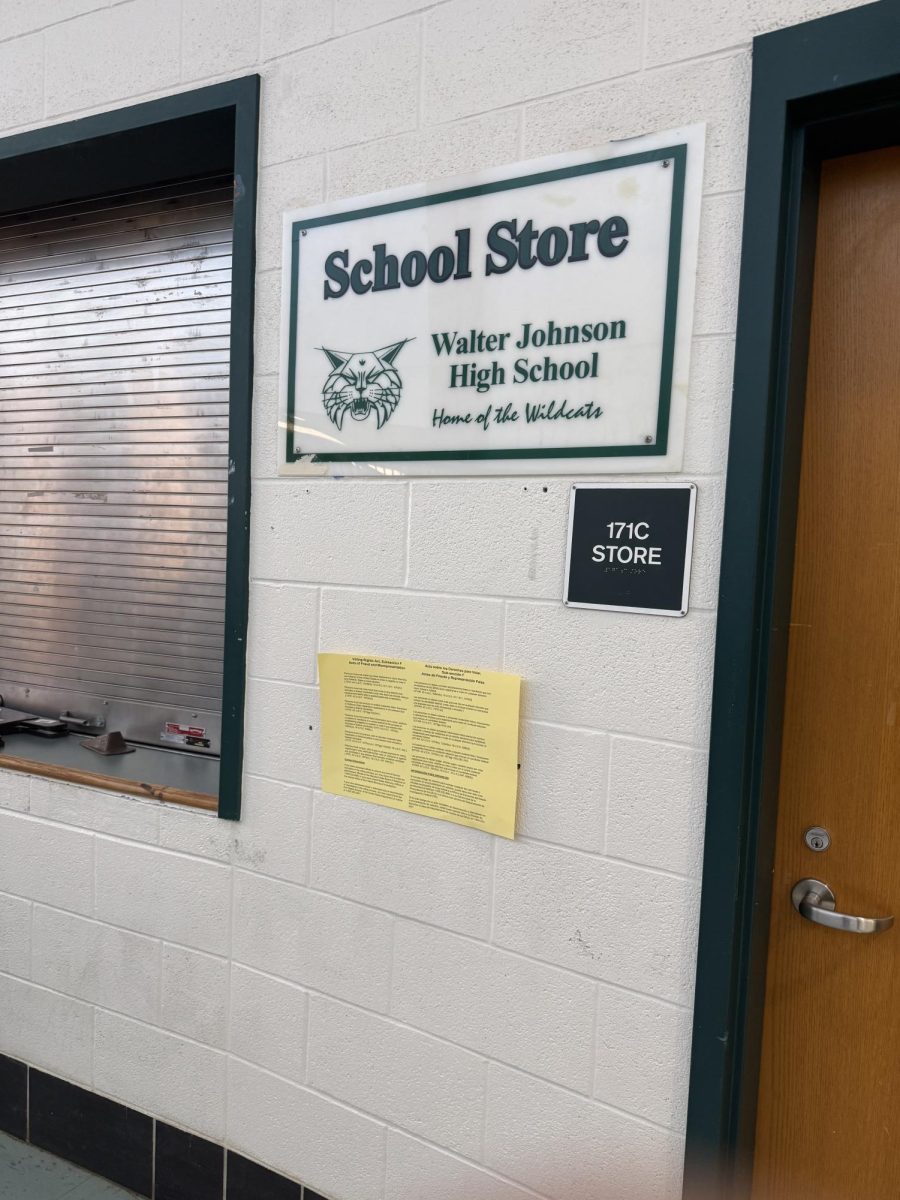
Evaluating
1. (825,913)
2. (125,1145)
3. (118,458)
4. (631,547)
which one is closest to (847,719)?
(825,913)

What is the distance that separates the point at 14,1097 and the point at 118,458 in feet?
5.24

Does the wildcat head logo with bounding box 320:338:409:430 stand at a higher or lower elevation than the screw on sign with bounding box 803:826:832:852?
higher

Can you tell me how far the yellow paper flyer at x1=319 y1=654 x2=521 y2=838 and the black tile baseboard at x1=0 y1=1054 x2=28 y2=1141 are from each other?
117 centimetres

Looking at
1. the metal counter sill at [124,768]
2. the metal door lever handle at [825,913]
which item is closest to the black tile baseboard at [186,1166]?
the metal counter sill at [124,768]

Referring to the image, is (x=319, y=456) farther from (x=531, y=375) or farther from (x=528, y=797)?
(x=528, y=797)

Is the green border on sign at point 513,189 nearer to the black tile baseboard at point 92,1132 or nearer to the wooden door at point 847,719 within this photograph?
the wooden door at point 847,719

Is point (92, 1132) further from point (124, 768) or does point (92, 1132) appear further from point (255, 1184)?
point (124, 768)

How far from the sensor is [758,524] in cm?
121

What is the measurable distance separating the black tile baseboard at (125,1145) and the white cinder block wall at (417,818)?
0.17 feet

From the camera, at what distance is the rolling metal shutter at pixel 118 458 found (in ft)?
7.05

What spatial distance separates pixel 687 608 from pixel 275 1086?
4.12 feet

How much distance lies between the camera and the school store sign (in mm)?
1278

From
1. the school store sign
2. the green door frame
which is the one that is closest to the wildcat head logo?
the school store sign

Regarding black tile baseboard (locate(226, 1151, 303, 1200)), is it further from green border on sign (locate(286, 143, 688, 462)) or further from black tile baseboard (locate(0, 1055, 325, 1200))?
green border on sign (locate(286, 143, 688, 462))
